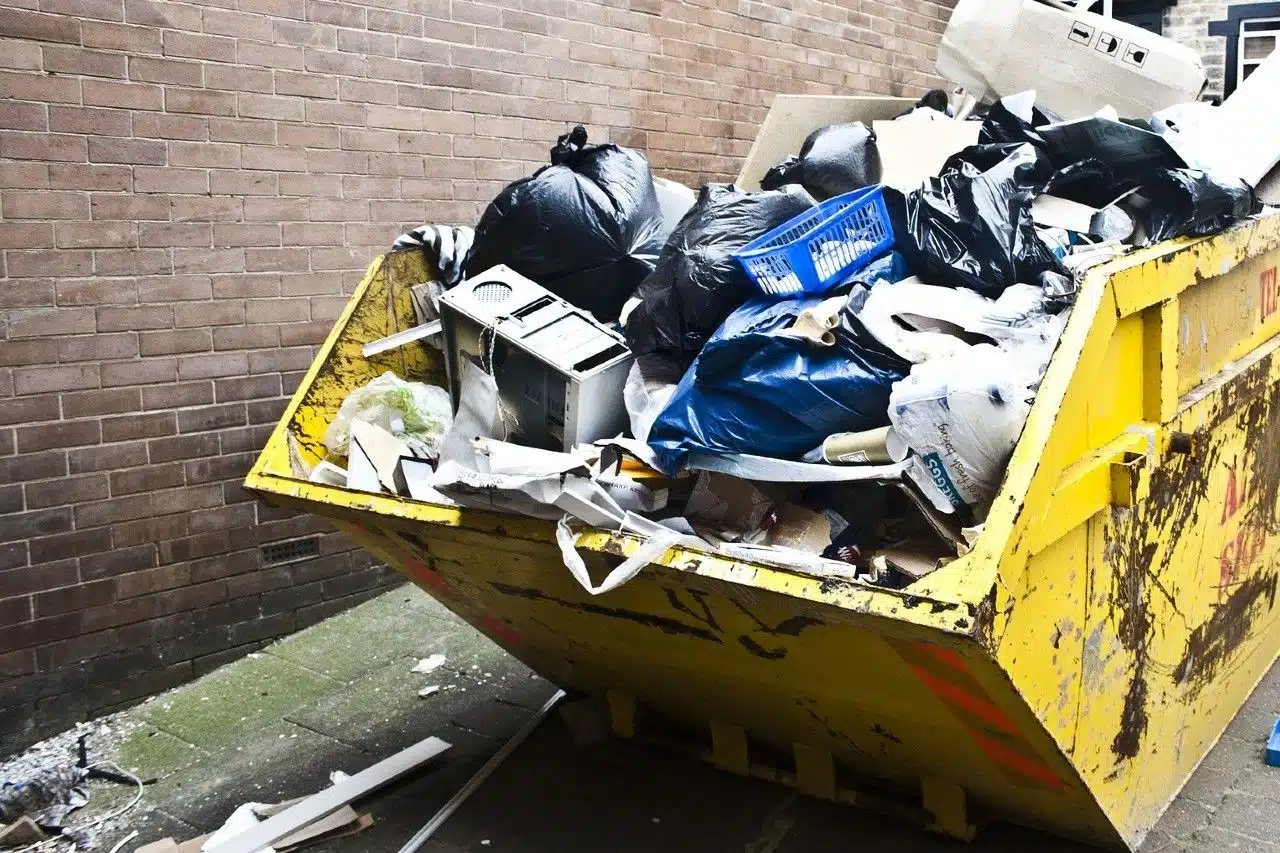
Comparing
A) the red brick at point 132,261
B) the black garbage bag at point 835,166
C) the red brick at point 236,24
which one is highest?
the red brick at point 236,24

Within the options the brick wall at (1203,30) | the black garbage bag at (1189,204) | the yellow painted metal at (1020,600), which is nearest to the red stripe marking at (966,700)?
the yellow painted metal at (1020,600)

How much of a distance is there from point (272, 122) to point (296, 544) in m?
1.58

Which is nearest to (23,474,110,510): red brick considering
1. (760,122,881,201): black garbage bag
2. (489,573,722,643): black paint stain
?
(489,573,722,643): black paint stain

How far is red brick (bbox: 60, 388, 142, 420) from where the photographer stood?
3.64 meters

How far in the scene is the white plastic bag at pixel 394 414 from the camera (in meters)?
3.00

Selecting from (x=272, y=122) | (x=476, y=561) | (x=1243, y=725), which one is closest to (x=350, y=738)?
(x=476, y=561)

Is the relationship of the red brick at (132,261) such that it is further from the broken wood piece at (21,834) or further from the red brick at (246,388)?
the broken wood piece at (21,834)

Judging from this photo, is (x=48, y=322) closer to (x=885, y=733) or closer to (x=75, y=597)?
(x=75, y=597)

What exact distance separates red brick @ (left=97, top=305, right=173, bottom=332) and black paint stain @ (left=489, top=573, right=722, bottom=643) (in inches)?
73.0

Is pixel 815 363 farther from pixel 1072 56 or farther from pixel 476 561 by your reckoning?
pixel 1072 56

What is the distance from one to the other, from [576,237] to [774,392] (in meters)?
1.00

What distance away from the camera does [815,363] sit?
2252 mm

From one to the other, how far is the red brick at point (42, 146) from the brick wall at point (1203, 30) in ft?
31.7

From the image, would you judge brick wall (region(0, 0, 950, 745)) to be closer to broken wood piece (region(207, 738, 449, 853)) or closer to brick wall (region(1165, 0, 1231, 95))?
broken wood piece (region(207, 738, 449, 853))
